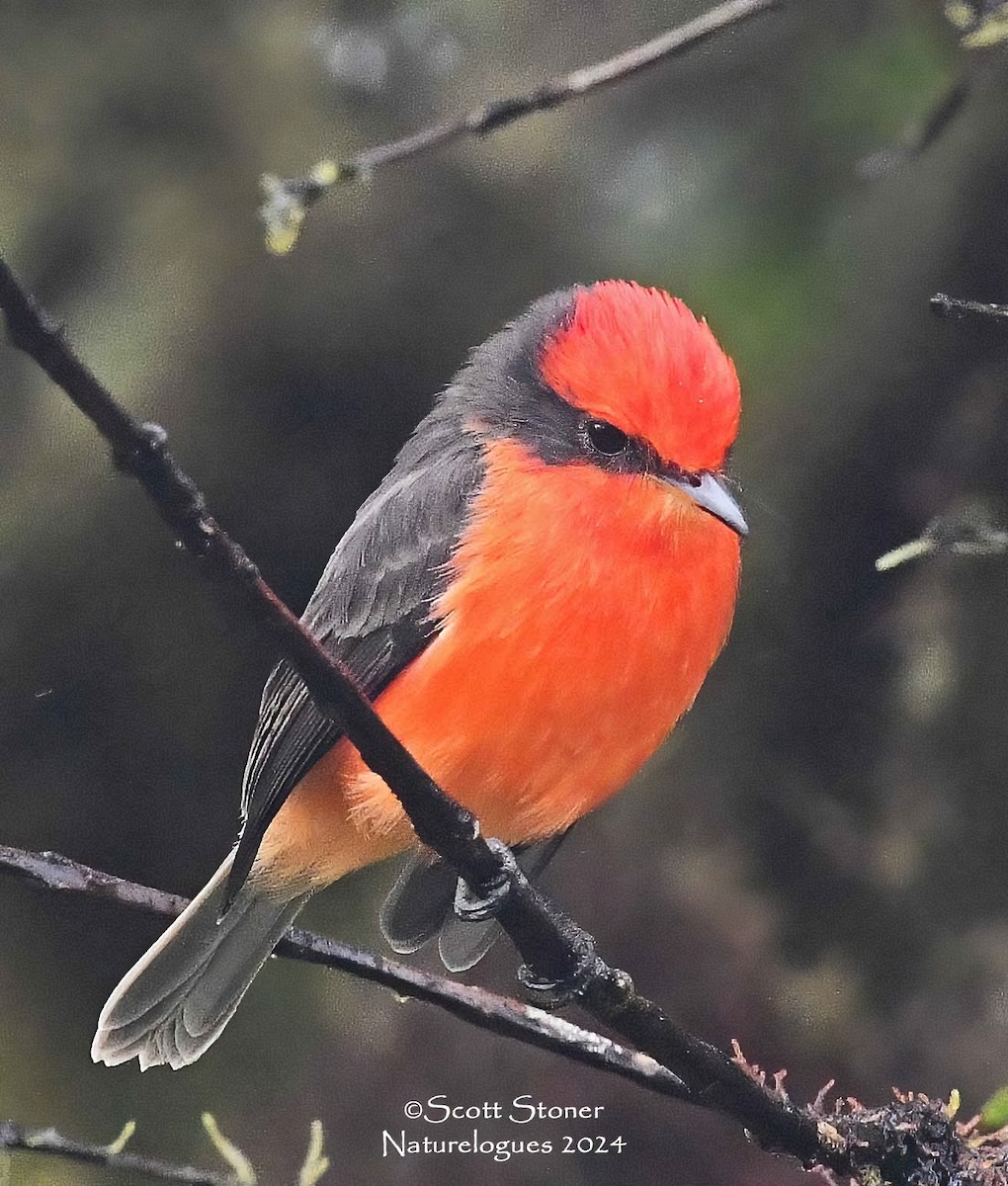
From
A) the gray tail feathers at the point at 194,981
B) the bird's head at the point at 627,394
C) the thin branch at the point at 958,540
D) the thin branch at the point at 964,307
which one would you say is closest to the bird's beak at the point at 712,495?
the bird's head at the point at 627,394

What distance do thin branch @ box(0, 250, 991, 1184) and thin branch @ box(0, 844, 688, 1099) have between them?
36mm

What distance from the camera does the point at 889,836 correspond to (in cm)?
242

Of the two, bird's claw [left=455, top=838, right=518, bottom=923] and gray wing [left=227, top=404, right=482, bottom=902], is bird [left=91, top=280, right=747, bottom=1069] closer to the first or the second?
gray wing [left=227, top=404, right=482, bottom=902]

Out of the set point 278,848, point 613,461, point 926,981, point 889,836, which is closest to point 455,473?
point 613,461

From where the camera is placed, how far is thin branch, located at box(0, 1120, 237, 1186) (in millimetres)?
2146

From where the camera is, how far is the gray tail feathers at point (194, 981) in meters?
2.24

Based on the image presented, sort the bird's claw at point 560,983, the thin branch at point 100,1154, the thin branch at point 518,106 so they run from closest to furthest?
the thin branch at point 518,106, the bird's claw at point 560,983, the thin branch at point 100,1154

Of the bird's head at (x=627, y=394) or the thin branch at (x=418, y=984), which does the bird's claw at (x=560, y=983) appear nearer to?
the thin branch at (x=418, y=984)

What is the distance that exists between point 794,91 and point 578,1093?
5.44 feet

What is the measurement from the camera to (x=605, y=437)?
6.49ft

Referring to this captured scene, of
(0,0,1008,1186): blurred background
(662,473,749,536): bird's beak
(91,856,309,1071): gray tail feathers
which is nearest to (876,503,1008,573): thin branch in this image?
(662,473,749,536): bird's beak

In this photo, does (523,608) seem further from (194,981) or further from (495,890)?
(194,981)

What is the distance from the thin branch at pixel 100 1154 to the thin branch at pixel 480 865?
60cm

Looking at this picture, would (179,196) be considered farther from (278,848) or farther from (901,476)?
(901,476)
